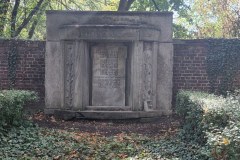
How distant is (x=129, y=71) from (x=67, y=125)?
2690 mm

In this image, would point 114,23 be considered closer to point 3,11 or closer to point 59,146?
point 59,146

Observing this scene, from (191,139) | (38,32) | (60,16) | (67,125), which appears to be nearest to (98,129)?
(67,125)

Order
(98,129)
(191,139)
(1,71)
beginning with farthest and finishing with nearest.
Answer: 1. (1,71)
2. (98,129)
3. (191,139)

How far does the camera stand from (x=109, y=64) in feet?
35.8

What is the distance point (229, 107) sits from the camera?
500 cm

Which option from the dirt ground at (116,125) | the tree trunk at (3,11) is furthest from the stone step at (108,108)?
the tree trunk at (3,11)

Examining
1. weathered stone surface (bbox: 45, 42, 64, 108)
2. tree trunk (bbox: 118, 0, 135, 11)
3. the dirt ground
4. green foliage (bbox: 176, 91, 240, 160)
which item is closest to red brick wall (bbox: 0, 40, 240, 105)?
weathered stone surface (bbox: 45, 42, 64, 108)

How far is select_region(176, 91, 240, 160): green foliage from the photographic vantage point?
145 inches

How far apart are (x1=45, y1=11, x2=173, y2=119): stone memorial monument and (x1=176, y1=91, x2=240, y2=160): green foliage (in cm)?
226

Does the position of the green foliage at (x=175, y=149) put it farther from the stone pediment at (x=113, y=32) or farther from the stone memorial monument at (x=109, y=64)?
the stone pediment at (x=113, y=32)

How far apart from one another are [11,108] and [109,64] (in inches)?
161

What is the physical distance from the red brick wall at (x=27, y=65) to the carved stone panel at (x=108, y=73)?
2227 millimetres

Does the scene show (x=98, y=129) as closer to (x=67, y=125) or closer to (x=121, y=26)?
(x=67, y=125)

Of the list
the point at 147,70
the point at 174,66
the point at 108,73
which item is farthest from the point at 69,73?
the point at 174,66
